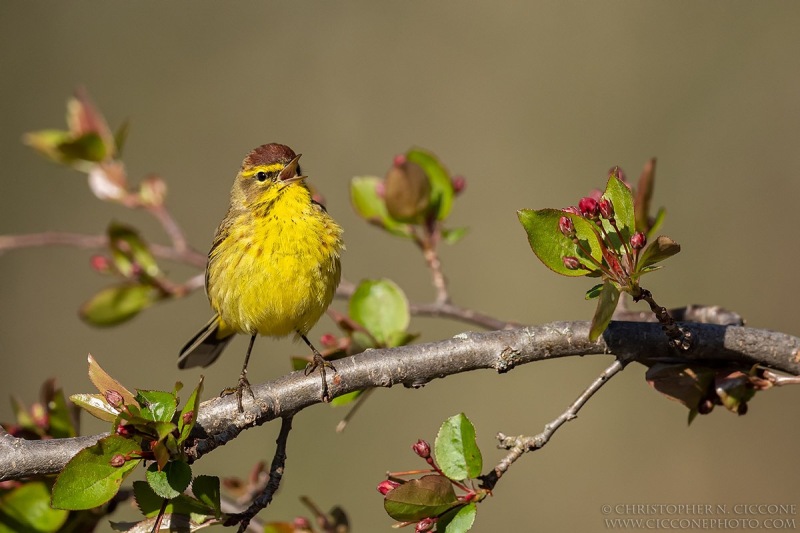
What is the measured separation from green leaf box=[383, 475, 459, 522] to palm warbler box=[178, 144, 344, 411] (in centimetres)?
135

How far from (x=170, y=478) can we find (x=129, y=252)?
6.34 ft

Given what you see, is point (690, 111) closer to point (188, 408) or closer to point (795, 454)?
point (795, 454)

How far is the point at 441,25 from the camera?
8.80 metres

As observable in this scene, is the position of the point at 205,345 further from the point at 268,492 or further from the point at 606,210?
the point at 606,210

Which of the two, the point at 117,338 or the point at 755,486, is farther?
the point at 117,338

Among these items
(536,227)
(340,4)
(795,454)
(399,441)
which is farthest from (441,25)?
(536,227)

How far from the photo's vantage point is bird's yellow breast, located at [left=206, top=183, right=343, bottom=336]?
3.68 metres

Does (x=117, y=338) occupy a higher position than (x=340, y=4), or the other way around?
(x=340, y=4)

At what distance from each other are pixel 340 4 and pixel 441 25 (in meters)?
1.16

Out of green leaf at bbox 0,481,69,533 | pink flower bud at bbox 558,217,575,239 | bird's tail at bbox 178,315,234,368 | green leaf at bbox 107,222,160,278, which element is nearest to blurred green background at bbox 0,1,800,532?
bird's tail at bbox 178,315,234,368

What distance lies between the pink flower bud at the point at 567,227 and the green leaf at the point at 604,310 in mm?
192

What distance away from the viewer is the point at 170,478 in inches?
88.0

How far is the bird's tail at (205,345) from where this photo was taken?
4.21 meters

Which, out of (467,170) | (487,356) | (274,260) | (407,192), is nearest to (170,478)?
(487,356)
